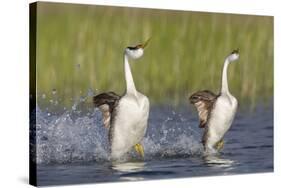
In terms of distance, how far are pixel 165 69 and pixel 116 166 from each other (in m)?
1.13

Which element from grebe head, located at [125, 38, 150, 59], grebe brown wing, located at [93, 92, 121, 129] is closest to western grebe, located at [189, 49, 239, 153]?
grebe head, located at [125, 38, 150, 59]

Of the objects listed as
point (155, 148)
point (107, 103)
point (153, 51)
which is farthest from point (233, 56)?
point (107, 103)

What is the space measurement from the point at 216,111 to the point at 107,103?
52.6 inches

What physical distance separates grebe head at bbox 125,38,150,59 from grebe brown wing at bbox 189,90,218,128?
2.48 feet

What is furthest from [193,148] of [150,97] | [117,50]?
[117,50]

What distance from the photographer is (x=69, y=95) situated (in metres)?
8.62

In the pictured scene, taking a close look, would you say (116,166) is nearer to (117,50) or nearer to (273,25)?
(117,50)

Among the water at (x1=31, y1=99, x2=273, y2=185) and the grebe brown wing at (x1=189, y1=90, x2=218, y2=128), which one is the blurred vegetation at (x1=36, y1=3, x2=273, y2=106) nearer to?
the grebe brown wing at (x1=189, y1=90, x2=218, y2=128)

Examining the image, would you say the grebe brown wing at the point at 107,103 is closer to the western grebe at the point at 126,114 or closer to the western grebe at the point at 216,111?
the western grebe at the point at 126,114

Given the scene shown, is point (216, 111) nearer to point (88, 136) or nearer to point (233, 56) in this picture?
point (233, 56)

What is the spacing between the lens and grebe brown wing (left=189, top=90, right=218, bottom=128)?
368 inches

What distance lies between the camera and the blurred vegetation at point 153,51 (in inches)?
336

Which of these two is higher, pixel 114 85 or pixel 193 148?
pixel 114 85

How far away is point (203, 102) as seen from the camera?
370 inches
